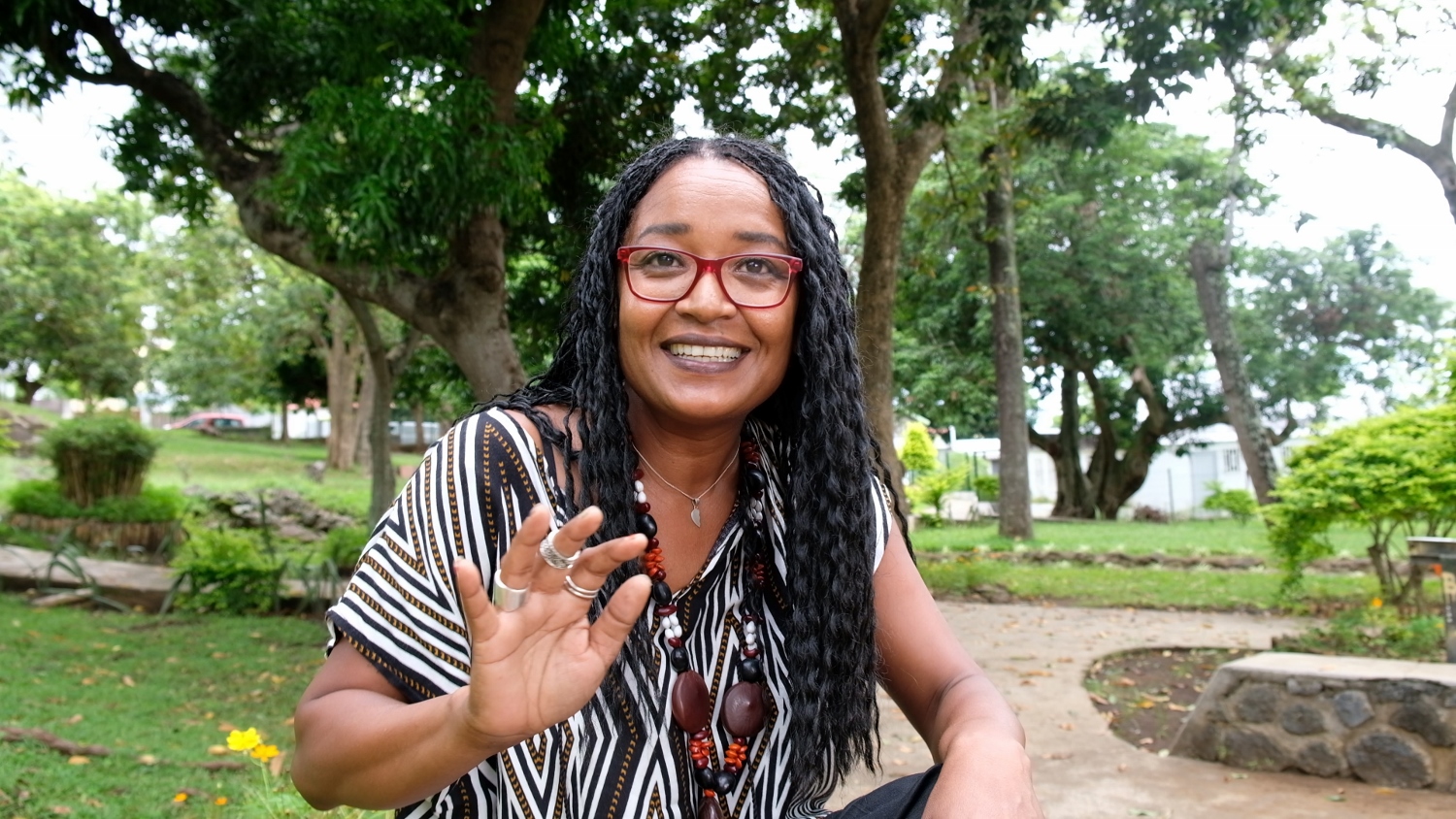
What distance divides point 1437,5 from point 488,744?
13190 mm

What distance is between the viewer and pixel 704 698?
174 cm

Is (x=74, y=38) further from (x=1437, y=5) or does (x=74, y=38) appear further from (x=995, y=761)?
(x=1437, y=5)

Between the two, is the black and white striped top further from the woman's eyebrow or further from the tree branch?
the tree branch

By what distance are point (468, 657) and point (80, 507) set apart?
11536 mm

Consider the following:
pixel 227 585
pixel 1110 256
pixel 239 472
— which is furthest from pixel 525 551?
pixel 239 472

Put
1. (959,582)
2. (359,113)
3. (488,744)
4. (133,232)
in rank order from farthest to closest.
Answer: (133,232)
(959,582)
(359,113)
(488,744)

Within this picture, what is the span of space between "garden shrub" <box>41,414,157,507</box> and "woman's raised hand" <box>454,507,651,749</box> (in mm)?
11651

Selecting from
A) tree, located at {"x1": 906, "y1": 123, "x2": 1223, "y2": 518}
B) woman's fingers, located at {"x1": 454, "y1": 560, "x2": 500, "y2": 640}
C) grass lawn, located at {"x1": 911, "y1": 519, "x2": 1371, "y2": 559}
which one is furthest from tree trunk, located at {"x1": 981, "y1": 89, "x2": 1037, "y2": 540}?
woman's fingers, located at {"x1": 454, "y1": 560, "x2": 500, "y2": 640}

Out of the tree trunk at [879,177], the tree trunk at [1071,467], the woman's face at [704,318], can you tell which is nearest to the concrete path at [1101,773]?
the tree trunk at [879,177]

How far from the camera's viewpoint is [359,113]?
17.1 feet

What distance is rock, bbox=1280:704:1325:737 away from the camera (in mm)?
4660

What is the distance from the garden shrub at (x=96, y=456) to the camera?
11.2 metres

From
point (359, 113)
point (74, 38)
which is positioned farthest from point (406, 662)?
point (74, 38)

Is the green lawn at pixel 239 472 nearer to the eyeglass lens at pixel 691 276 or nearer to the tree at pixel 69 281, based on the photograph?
Result: the tree at pixel 69 281
